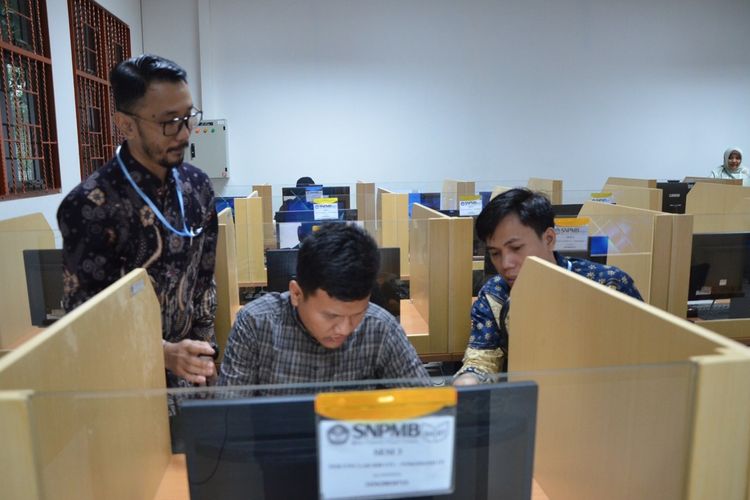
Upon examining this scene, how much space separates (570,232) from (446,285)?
57 centimetres

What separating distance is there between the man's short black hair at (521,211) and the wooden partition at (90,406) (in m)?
0.92

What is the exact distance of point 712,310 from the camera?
2406 mm

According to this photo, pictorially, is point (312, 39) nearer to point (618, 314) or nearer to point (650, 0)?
point (650, 0)

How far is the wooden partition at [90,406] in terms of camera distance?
0.53 m

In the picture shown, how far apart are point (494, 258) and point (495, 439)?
1028mm

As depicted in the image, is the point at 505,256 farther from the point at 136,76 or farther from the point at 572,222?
the point at 136,76

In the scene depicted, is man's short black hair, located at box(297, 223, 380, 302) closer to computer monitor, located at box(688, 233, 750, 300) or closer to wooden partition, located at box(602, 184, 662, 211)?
computer monitor, located at box(688, 233, 750, 300)

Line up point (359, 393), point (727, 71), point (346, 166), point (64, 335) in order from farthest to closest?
point (727, 71) < point (346, 166) < point (64, 335) < point (359, 393)

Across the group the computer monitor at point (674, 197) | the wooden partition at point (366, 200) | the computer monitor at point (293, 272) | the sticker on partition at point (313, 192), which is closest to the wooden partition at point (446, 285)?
the computer monitor at point (293, 272)

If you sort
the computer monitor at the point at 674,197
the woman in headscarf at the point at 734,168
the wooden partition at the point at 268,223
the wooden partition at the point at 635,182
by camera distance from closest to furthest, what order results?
the wooden partition at the point at 268,223 → the computer monitor at the point at 674,197 → the wooden partition at the point at 635,182 → the woman in headscarf at the point at 734,168

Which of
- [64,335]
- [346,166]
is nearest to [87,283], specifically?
[64,335]

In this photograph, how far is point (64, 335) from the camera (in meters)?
0.69

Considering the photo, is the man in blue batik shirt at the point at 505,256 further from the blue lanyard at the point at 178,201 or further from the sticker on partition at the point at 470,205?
the sticker on partition at the point at 470,205

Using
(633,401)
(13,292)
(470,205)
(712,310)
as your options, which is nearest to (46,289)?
(13,292)
